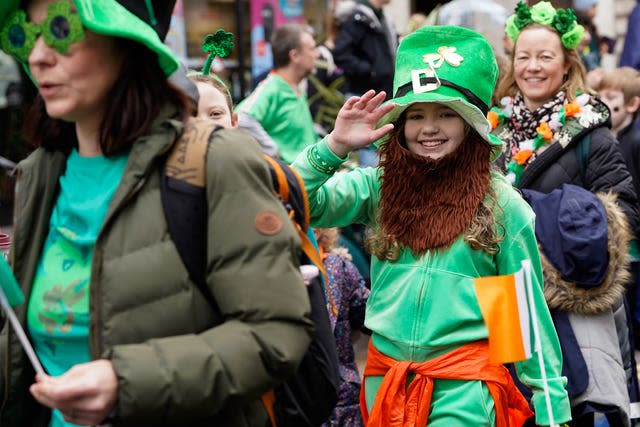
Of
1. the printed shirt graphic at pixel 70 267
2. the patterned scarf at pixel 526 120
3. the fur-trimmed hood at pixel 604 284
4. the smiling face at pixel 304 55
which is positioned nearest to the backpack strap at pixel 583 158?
the patterned scarf at pixel 526 120

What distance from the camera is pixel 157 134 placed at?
2303 mm

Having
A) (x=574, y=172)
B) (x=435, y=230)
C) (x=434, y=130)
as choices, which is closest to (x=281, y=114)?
(x=574, y=172)

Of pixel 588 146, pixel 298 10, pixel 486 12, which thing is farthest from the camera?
pixel 298 10

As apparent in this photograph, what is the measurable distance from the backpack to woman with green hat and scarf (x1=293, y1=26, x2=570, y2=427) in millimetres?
1106

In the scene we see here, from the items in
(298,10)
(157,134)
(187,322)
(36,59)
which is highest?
(36,59)

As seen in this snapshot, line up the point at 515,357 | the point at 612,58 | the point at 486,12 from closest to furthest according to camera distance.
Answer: the point at 515,357 < the point at 486,12 < the point at 612,58

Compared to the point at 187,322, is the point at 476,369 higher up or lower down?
lower down

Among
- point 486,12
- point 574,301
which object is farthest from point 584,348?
point 486,12

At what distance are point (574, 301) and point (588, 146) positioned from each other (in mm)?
871

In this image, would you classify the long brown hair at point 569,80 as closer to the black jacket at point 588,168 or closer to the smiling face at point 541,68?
the smiling face at point 541,68

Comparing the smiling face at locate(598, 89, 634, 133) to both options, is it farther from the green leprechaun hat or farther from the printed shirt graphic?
the printed shirt graphic

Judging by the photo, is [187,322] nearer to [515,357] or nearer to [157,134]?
[157,134]

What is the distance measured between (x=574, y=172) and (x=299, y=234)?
10.0 ft

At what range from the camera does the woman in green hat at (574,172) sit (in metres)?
4.66
